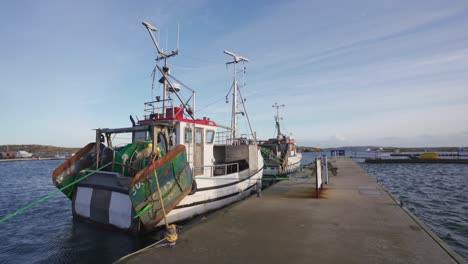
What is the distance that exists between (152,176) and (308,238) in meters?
4.13

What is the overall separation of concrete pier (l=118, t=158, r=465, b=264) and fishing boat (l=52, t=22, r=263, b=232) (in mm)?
1330

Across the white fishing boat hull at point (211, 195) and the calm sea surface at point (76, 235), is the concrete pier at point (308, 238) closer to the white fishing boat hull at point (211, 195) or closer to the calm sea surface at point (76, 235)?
the white fishing boat hull at point (211, 195)

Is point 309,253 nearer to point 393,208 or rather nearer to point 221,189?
point 393,208

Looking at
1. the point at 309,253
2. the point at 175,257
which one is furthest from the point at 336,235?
the point at 175,257

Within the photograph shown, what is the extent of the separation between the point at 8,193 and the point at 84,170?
14.7 metres

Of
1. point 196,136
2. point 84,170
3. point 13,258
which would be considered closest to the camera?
point 13,258

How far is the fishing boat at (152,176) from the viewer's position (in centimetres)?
665

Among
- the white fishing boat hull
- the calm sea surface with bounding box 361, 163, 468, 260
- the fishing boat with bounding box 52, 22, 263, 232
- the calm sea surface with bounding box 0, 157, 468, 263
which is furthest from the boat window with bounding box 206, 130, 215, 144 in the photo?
the calm sea surface with bounding box 361, 163, 468, 260

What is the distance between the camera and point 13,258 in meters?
6.73

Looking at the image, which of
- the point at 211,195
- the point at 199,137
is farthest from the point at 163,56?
the point at 211,195

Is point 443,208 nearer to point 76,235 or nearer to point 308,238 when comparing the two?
point 308,238

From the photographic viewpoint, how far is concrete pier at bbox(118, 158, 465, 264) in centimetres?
426

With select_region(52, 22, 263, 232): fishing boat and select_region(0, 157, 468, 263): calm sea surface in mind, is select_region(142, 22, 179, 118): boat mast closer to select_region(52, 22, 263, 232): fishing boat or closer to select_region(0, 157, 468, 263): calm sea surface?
select_region(52, 22, 263, 232): fishing boat

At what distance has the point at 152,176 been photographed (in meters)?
6.43
